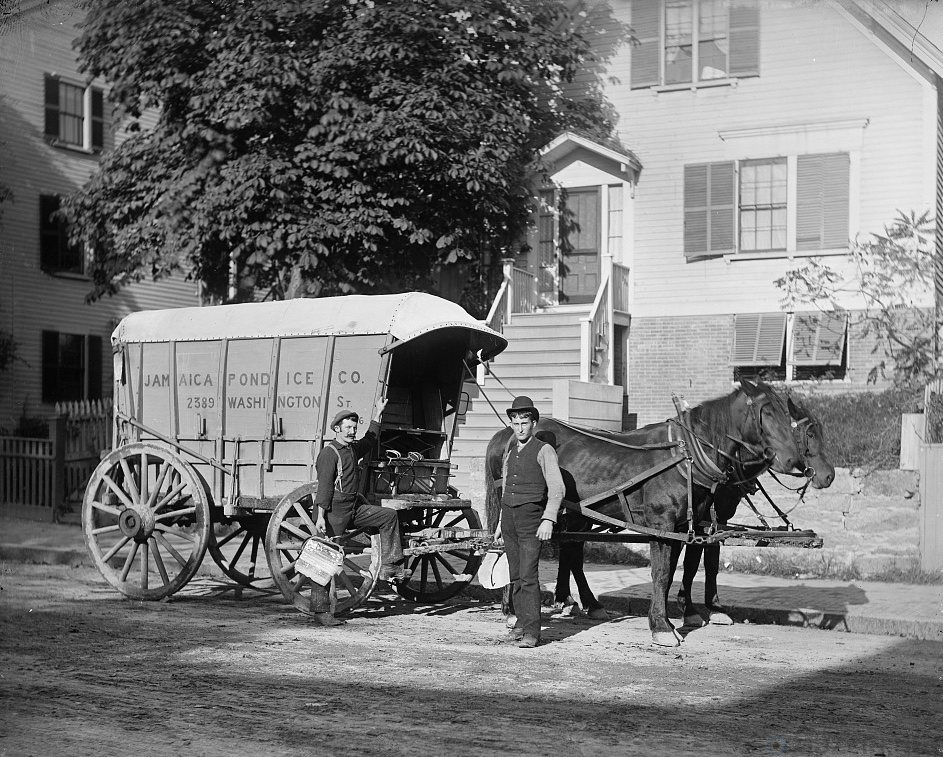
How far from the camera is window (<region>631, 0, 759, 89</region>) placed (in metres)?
19.7

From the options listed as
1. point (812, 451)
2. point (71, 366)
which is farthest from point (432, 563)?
point (71, 366)

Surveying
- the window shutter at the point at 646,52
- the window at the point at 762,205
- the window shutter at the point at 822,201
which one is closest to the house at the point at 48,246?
the window shutter at the point at 646,52

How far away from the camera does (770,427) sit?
31.0ft

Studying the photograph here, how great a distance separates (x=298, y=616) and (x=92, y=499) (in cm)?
260

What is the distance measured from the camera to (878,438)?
566 inches

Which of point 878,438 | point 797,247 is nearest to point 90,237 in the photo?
point 797,247

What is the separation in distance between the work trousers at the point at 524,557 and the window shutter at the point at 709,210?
12.0 meters

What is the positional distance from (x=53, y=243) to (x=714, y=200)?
15314 millimetres

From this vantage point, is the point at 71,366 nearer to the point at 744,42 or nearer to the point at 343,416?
the point at 744,42

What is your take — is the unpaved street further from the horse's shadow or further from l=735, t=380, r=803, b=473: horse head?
l=735, t=380, r=803, b=473: horse head

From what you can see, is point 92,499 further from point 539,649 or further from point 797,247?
point 797,247

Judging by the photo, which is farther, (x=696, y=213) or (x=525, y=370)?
(x=696, y=213)

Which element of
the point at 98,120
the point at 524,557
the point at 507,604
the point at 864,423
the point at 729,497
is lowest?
the point at 507,604

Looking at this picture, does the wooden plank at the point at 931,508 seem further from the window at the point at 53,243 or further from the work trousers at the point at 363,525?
the window at the point at 53,243
